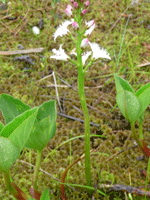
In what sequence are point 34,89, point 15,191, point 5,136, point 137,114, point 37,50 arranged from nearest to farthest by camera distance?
point 5,136 < point 15,191 < point 137,114 < point 34,89 < point 37,50

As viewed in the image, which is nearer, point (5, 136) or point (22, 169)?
point (5, 136)

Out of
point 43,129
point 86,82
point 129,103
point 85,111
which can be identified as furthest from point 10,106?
point 86,82

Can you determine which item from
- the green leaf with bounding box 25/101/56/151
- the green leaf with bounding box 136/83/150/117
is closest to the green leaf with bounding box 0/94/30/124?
the green leaf with bounding box 25/101/56/151

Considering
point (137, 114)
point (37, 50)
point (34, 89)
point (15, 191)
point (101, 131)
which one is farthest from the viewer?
point (37, 50)

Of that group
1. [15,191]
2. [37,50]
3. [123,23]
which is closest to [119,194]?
[15,191]

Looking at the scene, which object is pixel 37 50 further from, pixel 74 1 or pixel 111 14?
pixel 74 1

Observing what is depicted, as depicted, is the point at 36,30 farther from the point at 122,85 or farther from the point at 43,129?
the point at 43,129
